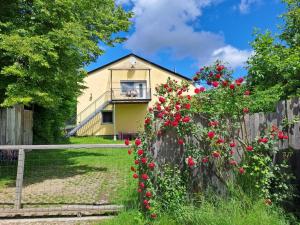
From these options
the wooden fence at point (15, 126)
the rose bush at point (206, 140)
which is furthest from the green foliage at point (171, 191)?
the wooden fence at point (15, 126)

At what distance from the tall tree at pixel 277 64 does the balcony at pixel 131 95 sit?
56.6ft

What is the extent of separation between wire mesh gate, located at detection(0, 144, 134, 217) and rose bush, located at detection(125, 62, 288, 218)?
100cm

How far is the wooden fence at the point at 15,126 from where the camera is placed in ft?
38.4

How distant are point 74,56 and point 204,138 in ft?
16.8

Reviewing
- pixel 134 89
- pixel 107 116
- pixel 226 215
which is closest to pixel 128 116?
pixel 107 116

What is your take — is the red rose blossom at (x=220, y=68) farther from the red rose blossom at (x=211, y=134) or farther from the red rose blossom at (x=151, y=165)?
the red rose blossom at (x=151, y=165)

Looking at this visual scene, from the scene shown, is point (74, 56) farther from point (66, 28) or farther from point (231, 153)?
point (231, 153)

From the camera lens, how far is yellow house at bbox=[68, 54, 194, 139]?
1032 inches

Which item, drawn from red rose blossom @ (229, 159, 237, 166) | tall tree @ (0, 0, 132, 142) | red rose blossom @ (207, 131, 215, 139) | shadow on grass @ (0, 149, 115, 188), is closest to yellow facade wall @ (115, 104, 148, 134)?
shadow on grass @ (0, 149, 115, 188)

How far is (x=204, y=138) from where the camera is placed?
438 cm

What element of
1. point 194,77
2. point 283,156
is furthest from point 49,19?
point 283,156

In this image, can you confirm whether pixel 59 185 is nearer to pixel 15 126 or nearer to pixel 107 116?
pixel 15 126

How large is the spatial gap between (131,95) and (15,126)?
45.9 feet

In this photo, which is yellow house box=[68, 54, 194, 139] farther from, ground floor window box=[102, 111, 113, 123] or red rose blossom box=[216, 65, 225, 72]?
red rose blossom box=[216, 65, 225, 72]
